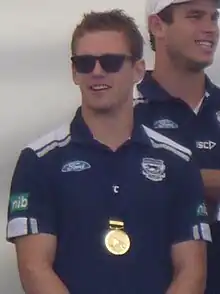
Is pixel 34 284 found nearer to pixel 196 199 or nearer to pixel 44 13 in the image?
pixel 196 199

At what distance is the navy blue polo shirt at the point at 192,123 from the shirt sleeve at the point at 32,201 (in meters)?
0.45

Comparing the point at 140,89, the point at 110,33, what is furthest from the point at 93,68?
the point at 140,89

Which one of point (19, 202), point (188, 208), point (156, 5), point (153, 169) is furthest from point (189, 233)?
point (156, 5)

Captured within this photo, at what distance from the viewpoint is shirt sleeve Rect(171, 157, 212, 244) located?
2650 mm

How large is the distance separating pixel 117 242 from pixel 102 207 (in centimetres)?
9

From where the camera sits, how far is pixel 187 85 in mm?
3047

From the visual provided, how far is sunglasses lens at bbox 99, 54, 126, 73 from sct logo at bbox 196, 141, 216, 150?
39 cm

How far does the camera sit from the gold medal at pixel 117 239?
256cm

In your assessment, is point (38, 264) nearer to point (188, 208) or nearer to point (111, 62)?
point (188, 208)

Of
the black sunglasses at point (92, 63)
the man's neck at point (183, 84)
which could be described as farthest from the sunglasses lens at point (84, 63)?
the man's neck at point (183, 84)

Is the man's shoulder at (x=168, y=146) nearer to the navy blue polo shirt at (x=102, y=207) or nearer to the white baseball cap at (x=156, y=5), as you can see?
the navy blue polo shirt at (x=102, y=207)

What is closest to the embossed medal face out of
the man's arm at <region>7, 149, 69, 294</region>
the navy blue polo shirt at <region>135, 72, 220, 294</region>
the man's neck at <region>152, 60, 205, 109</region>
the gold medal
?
the gold medal

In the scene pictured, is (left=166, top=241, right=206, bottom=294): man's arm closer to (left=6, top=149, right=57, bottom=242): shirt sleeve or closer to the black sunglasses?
(left=6, top=149, right=57, bottom=242): shirt sleeve

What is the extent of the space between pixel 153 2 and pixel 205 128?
407 millimetres
